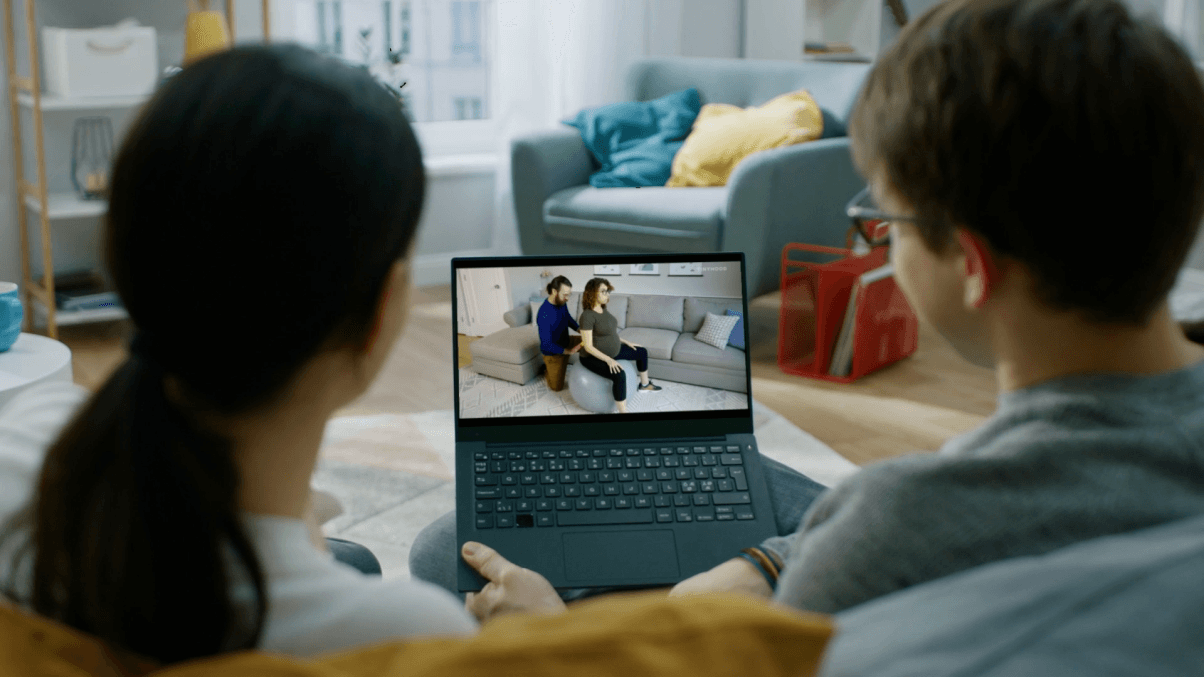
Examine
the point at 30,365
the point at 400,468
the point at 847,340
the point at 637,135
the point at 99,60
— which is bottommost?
the point at 400,468

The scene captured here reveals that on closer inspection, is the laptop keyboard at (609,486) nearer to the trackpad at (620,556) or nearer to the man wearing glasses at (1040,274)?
the trackpad at (620,556)

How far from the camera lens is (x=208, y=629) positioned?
505 millimetres

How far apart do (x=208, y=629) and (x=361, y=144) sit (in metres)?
0.24

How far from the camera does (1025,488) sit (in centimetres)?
59

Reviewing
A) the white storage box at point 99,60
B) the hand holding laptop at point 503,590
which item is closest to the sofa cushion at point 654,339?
the hand holding laptop at point 503,590

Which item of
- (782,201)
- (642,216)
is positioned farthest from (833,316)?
(642,216)

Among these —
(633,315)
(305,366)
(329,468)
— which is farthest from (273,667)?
(329,468)

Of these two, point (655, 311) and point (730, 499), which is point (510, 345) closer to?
point (655, 311)

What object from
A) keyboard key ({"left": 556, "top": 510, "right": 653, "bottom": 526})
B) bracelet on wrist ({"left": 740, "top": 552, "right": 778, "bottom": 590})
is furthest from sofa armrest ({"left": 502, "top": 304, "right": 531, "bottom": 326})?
bracelet on wrist ({"left": 740, "top": 552, "right": 778, "bottom": 590})

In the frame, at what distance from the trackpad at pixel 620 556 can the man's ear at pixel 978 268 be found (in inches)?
20.3

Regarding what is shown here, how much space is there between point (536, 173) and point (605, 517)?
8.13 feet

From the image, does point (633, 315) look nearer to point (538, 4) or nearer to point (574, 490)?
point (574, 490)

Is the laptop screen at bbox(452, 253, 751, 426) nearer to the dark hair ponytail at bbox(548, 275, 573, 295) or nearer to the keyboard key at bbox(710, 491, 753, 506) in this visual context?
the dark hair ponytail at bbox(548, 275, 573, 295)

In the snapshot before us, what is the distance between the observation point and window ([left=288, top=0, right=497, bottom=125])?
4180 millimetres
